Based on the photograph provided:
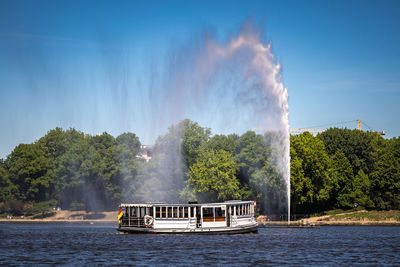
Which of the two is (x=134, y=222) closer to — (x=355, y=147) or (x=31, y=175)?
(x=355, y=147)

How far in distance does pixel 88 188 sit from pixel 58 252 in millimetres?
101626

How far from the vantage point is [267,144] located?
120m

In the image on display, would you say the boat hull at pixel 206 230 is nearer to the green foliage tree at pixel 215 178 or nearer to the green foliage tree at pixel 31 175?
the green foliage tree at pixel 215 178

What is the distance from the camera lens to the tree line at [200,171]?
118625 millimetres

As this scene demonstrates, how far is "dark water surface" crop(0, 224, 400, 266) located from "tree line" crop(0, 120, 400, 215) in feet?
109

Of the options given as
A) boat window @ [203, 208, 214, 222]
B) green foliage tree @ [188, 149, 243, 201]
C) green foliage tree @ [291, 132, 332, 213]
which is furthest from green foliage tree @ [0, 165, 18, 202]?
boat window @ [203, 208, 214, 222]

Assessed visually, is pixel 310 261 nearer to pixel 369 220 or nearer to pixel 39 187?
pixel 369 220

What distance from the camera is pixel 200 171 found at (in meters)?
129

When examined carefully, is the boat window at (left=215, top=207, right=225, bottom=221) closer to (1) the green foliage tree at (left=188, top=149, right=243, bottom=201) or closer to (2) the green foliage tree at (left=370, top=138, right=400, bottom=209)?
(1) the green foliage tree at (left=188, top=149, right=243, bottom=201)

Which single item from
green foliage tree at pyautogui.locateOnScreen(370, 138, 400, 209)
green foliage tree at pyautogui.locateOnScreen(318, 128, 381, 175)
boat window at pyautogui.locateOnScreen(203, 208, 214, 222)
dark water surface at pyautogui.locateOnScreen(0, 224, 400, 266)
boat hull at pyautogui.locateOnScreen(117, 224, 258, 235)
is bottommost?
dark water surface at pyautogui.locateOnScreen(0, 224, 400, 266)

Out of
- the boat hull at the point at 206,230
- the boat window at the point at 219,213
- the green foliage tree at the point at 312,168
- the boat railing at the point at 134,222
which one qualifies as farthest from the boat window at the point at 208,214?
the green foliage tree at the point at 312,168

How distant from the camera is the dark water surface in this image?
157 ft

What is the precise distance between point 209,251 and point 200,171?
7424 centimetres

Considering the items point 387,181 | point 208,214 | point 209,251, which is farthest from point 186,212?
point 387,181
